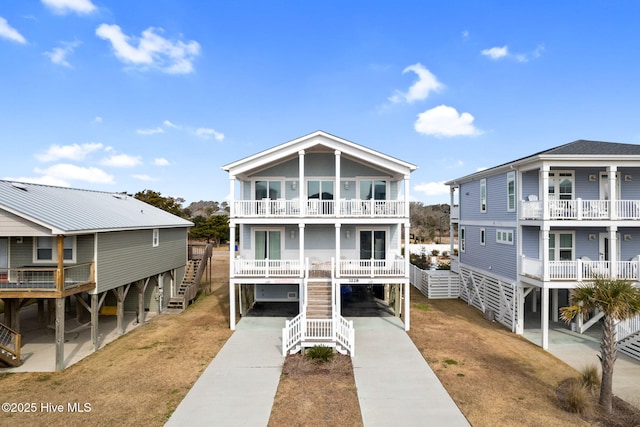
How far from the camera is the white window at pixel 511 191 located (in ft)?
52.6

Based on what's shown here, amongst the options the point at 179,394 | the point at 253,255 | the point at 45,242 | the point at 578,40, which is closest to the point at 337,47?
the point at 578,40

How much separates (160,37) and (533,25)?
80.2 ft

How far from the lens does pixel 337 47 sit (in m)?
24.4

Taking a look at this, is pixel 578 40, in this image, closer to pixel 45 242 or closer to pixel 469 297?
pixel 469 297

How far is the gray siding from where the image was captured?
14.1 meters

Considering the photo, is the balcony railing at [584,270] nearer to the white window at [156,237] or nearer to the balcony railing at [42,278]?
the balcony railing at [42,278]

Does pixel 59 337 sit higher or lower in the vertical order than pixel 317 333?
higher

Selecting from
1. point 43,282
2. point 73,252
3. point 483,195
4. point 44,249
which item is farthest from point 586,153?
point 44,249

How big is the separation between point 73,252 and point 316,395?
470 inches

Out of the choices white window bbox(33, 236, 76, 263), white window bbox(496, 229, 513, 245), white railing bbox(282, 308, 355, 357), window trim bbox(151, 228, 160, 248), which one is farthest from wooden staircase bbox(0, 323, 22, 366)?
white window bbox(496, 229, 513, 245)

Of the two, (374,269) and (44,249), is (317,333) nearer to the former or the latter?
(374,269)

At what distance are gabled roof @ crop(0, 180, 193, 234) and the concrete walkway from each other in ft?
24.2

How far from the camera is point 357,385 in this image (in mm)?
10031

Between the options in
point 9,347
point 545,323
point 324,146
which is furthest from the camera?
point 324,146
